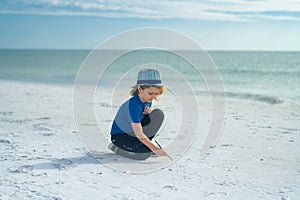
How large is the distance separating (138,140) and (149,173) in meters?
0.51

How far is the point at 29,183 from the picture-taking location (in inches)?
143

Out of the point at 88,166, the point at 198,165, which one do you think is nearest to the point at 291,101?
the point at 198,165

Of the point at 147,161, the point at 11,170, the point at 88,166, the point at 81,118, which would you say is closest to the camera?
the point at 11,170

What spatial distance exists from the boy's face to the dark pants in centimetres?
42

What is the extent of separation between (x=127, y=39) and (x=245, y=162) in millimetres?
2011

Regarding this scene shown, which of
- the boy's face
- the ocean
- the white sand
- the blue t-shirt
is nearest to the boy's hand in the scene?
the blue t-shirt

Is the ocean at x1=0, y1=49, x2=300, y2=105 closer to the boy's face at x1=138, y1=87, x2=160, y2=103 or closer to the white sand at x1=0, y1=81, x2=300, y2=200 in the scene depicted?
the white sand at x1=0, y1=81, x2=300, y2=200

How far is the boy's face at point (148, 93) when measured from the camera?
13.8ft

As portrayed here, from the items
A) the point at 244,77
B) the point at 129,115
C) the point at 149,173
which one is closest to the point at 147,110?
the point at 129,115

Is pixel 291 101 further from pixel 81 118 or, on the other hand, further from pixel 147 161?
pixel 147 161

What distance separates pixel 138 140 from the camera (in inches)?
180

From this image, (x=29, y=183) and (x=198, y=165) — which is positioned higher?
(x=198, y=165)

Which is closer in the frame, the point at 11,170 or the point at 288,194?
the point at 288,194

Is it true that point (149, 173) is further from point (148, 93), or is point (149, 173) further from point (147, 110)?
point (148, 93)
